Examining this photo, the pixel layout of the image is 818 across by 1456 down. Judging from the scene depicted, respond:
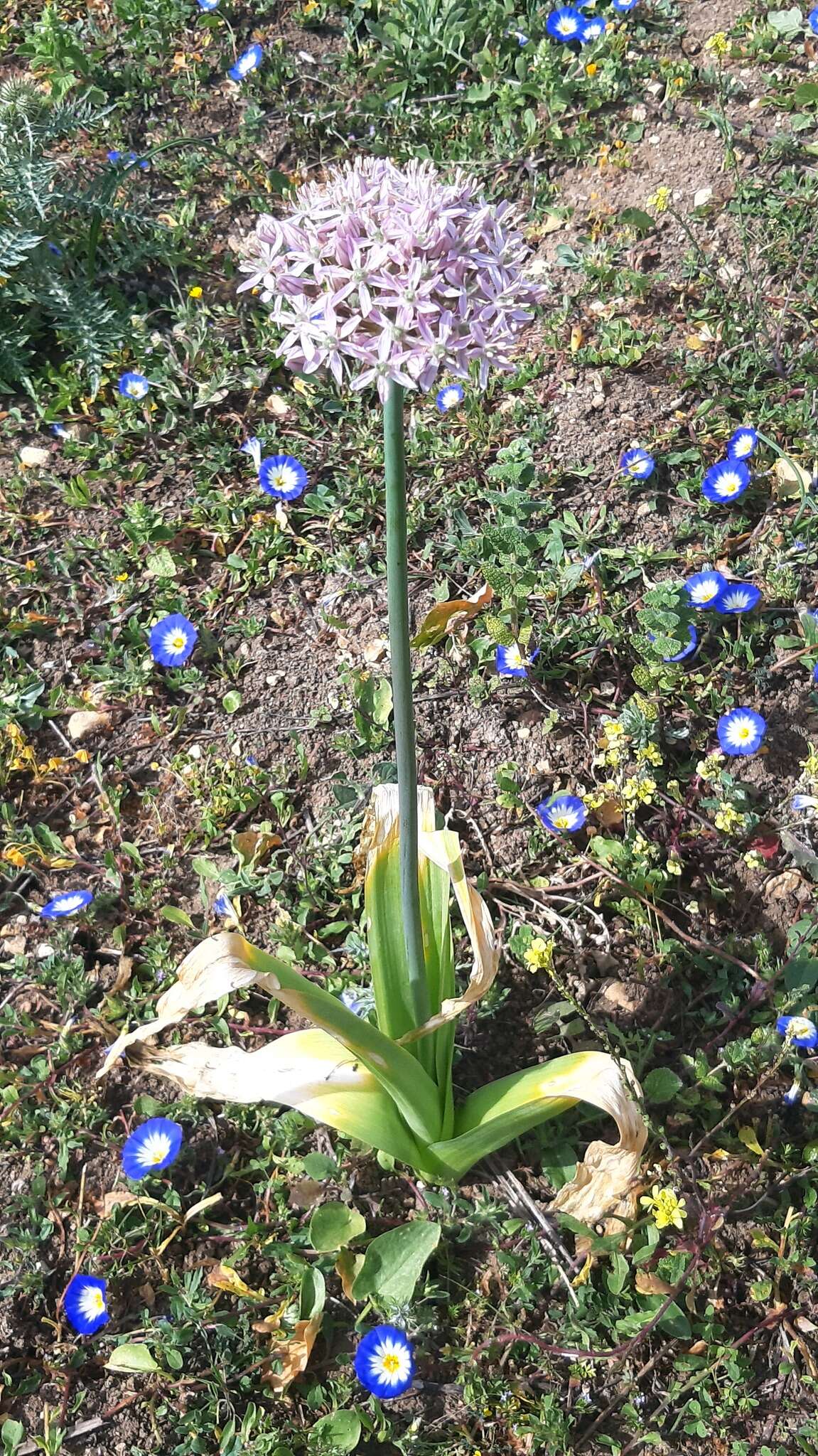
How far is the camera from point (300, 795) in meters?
2.63

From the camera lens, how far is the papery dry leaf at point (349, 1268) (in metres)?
1.93

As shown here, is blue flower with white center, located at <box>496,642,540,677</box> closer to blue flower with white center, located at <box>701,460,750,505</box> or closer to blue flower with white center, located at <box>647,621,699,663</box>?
blue flower with white center, located at <box>647,621,699,663</box>

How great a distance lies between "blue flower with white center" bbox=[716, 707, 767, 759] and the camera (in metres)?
2.47

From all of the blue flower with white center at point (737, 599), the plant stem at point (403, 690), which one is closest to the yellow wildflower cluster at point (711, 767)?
the blue flower with white center at point (737, 599)

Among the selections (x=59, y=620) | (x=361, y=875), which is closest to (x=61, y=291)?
(x=59, y=620)

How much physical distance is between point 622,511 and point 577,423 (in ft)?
1.14

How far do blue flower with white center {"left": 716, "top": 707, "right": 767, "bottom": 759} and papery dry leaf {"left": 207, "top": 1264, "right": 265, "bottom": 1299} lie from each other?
1430 millimetres

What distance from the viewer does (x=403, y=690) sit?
1.59 m

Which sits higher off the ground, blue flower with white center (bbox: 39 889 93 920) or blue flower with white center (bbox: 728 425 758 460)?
blue flower with white center (bbox: 728 425 758 460)

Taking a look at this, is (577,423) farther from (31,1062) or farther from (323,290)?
(31,1062)

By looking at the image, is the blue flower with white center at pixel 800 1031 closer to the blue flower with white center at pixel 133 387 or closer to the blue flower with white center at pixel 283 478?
the blue flower with white center at pixel 283 478

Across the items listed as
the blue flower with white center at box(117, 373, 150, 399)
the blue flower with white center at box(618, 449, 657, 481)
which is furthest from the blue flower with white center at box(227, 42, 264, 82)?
the blue flower with white center at box(618, 449, 657, 481)

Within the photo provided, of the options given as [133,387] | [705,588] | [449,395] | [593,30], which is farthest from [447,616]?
[593,30]

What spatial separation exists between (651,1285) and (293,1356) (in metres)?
0.61
